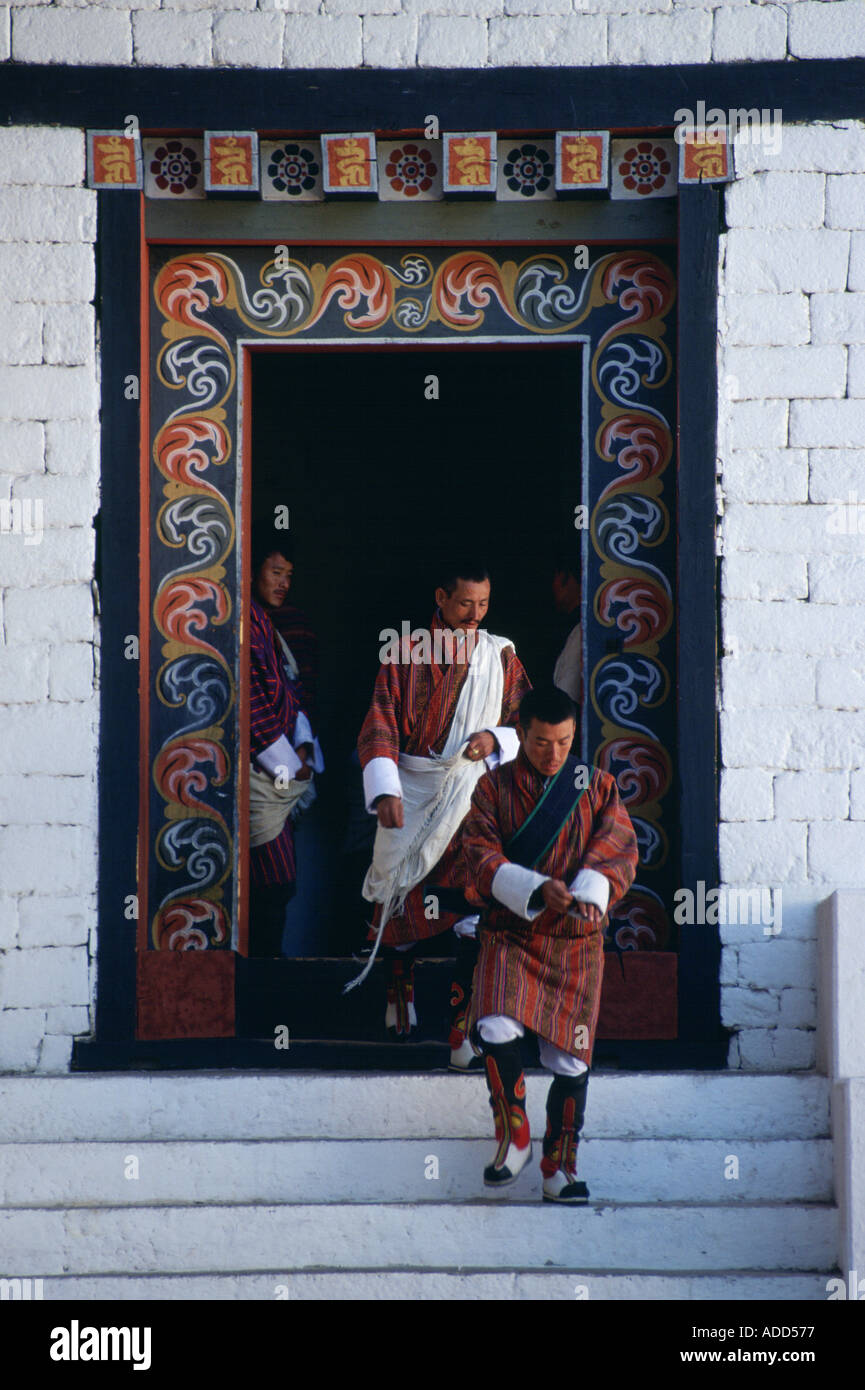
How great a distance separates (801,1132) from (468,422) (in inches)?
182

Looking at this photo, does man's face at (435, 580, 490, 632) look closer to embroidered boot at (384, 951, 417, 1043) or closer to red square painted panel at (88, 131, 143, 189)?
embroidered boot at (384, 951, 417, 1043)

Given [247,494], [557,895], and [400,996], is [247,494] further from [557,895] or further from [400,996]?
[557,895]

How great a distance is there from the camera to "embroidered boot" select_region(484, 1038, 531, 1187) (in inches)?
202

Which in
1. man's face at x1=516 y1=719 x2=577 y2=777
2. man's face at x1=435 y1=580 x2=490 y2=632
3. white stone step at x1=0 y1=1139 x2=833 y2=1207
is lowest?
white stone step at x1=0 y1=1139 x2=833 y2=1207

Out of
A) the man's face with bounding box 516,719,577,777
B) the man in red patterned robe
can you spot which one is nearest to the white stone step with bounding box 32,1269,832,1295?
the man in red patterned robe

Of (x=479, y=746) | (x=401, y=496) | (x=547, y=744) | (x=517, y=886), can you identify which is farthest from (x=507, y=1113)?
(x=401, y=496)

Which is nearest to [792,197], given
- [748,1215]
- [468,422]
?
[468,422]

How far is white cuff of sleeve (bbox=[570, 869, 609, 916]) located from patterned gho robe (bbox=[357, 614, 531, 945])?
1031mm

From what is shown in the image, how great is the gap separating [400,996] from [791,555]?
2197 mm

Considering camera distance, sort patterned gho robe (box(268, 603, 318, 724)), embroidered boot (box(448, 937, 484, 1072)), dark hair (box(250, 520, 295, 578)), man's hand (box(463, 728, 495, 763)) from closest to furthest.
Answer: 1. embroidered boot (box(448, 937, 484, 1072))
2. man's hand (box(463, 728, 495, 763))
3. dark hair (box(250, 520, 295, 578))
4. patterned gho robe (box(268, 603, 318, 724))

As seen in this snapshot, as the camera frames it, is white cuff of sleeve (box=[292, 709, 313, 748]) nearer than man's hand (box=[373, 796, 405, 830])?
No

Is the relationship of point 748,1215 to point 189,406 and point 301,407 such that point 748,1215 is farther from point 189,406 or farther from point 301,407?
point 301,407

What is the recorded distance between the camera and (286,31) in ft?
20.5

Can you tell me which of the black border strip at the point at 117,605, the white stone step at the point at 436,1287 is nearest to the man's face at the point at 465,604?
the black border strip at the point at 117,605
